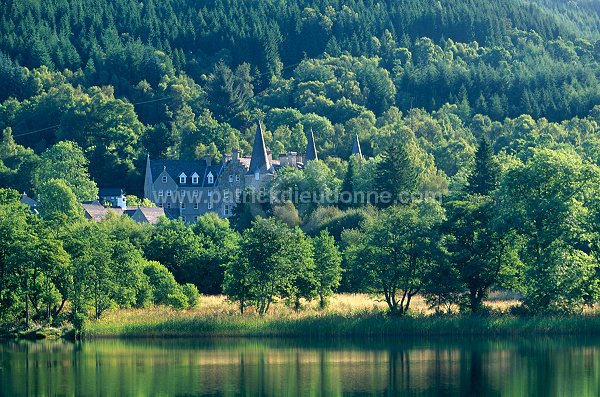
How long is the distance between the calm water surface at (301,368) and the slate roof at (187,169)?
84.4 m

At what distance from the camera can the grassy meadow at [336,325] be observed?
61562 millimetres

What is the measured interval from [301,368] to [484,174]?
44.2 meters

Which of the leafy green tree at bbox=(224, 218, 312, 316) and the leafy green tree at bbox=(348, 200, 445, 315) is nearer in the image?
the leafy green tree at bbox=(348, 200, 445, 315)

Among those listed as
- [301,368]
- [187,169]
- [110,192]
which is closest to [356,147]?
[187,169]

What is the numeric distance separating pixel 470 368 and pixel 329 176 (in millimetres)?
64860

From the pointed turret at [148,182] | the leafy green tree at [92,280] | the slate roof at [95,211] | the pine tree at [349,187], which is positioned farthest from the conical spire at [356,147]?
the leafy green tree at [92,280]

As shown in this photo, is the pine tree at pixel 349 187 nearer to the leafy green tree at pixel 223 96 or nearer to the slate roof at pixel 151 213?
the slate roof at pixel 151 213

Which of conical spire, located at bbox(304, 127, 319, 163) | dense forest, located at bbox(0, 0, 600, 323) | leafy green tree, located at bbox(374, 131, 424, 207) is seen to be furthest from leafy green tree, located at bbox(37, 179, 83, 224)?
conical spire, located at bbox(304, 127, 319, 163)

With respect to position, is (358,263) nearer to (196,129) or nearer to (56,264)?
(56,264)

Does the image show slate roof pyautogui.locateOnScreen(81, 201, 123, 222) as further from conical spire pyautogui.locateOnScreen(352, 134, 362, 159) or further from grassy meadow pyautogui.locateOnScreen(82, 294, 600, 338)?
grassy meadow pyautogui.locateOnScreen(82, 294, 600, 338)

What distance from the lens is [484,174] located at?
92.2 m

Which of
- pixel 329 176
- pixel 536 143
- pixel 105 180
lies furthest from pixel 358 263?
pixel 105 180

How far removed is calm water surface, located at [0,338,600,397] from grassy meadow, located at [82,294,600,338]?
197cm

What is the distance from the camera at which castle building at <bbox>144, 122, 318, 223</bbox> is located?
461ft
